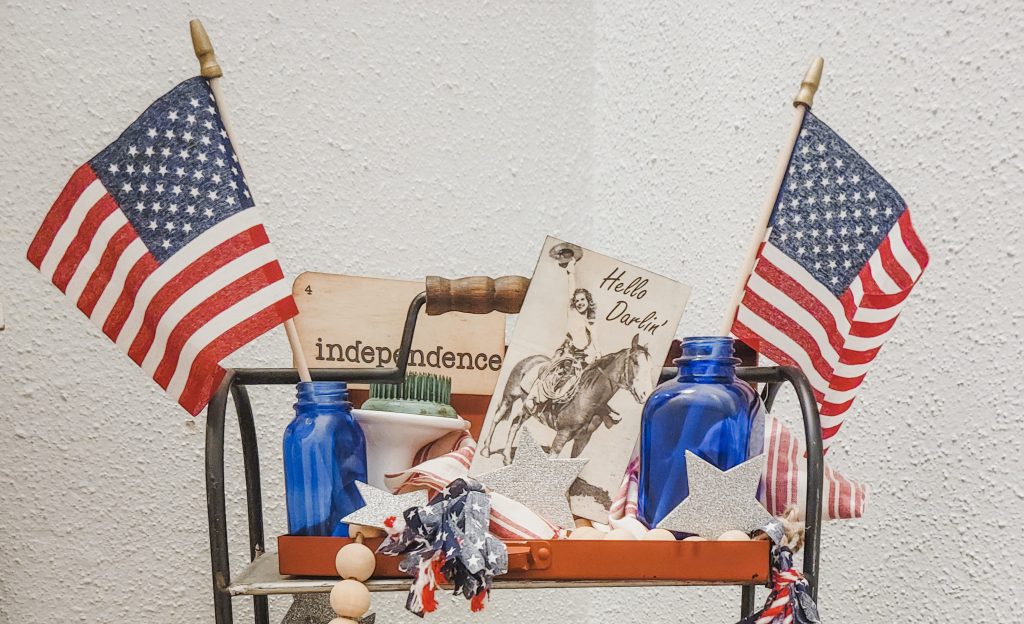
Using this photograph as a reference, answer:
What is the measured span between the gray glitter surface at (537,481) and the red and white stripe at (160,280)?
197mm

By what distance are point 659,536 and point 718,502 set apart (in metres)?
0.05

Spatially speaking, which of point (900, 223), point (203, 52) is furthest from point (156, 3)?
point (900, 223)

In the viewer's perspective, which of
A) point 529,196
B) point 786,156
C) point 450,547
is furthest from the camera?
point 529,196

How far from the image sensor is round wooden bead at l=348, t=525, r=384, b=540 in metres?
0.52

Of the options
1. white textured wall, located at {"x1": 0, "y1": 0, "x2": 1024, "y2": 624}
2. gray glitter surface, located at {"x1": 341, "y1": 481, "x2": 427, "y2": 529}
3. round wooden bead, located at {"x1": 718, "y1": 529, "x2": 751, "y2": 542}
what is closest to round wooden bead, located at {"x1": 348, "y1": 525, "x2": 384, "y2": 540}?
gray glitter surface, located at {"x1": 341, "y1": 481, "x2": 427, "y2": 529}

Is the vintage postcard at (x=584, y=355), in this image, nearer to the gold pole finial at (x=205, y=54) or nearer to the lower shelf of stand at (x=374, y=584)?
the lower shelf of stand at (x=374, y=584)

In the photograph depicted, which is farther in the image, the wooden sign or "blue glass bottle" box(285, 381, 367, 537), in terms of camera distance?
the wooden sign

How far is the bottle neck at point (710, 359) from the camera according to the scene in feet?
1.84

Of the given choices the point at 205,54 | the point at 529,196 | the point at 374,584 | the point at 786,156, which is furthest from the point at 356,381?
the point at 529,196

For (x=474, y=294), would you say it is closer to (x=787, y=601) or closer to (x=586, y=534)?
(x=586, y=534)

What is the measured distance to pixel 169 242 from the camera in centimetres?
56

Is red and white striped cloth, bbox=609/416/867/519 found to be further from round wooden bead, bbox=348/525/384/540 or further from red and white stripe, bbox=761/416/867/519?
round wooden bead, bbox=348/525/384/540

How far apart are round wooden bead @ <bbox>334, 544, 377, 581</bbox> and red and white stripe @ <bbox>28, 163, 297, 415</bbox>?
0.17 meters

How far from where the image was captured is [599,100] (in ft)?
3.80
